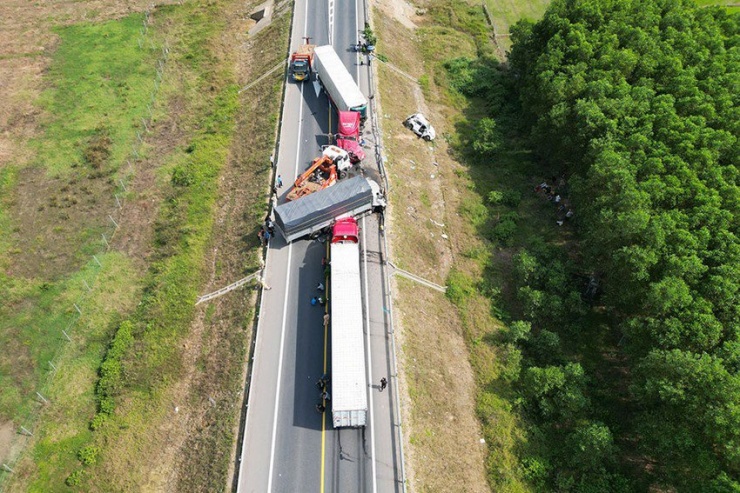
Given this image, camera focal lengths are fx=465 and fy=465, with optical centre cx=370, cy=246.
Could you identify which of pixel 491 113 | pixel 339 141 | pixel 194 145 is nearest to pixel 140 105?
pixel 194 145

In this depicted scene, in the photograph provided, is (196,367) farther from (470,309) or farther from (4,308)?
(470,309)

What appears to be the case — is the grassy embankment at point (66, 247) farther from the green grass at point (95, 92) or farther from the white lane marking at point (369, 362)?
the white lane marking at point (369, 362)

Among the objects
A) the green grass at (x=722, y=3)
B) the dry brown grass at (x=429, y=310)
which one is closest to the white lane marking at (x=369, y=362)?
the dry brown grass at (x=429, y=310)

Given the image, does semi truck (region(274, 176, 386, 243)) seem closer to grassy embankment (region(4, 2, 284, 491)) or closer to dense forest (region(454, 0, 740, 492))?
grassy embankment (region(4, 2, 284, 491))

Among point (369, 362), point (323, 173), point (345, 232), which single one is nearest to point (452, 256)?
point (345, 232)

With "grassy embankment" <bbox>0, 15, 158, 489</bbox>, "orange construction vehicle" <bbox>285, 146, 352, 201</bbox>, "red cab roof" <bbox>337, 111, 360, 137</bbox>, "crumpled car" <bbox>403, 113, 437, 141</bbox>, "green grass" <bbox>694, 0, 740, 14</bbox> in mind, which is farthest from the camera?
"green grass" <bbox>694, 0, 740, 14</bbox>

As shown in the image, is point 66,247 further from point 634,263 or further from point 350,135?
point 634,263

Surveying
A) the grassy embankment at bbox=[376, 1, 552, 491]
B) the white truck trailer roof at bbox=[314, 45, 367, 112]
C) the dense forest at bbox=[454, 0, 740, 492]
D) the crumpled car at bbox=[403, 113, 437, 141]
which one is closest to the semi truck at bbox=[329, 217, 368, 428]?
the grassy embankment at bbox=[376, 1, 552, 491]
